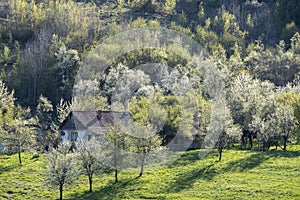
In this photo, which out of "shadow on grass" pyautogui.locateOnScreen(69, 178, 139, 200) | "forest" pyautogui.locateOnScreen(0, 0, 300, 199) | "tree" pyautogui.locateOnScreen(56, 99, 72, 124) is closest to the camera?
"shadow on grass" pyautogui.locateOnScreen(69, 178, 139, 200)

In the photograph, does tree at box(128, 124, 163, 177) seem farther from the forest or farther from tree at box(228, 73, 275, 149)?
tree at box(228, 73, 275, 149)

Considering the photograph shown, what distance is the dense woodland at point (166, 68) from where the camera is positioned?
73.2 meters

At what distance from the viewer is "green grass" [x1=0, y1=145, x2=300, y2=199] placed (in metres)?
47.8

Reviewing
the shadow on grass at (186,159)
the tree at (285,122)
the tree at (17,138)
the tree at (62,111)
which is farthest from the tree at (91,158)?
the tree at (62,111)

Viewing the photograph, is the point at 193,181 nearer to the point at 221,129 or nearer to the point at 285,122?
the point at 221,129

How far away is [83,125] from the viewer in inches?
2995

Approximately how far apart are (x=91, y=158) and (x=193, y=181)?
10.2 m

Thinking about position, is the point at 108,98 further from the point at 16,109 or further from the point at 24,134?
the point at 24,134

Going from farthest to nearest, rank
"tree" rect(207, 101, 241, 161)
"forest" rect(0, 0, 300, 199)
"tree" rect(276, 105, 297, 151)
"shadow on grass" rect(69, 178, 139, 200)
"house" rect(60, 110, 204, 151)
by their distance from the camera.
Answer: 1. "house" rect(60, 110, 204, 151)
2. "forest" rect(0, 0, 300, 199)
3. "tree" rect(276, 105, 297, 151)
4. "tree" rect(207, 101, 241, 161)
5. "shadow on grass" rect(69, 178, 139, 200)

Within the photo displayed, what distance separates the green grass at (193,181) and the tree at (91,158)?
4.55 ft

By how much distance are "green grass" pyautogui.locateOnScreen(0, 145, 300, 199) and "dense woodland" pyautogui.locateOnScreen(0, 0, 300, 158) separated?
441cm

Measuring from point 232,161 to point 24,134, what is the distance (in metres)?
25.0

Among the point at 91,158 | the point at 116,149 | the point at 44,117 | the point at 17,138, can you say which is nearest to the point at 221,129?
the point at 116,149

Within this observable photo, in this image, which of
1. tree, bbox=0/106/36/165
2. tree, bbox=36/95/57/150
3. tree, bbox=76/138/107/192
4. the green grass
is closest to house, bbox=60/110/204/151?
tree, bbox=36/95/57/150
